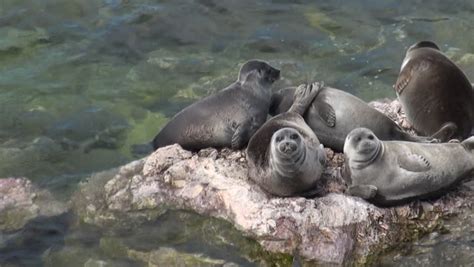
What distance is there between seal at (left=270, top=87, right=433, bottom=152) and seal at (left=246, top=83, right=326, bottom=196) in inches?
10.1

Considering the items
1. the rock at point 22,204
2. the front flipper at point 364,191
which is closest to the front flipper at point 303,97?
the front flipper at point 364,191

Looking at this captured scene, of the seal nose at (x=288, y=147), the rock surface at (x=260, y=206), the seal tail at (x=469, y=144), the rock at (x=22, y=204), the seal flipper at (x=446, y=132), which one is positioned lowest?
the rock at (x=22, y=204)

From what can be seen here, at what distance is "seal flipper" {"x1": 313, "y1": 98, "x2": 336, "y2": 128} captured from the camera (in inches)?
280

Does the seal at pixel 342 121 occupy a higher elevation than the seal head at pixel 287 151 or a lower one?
lower

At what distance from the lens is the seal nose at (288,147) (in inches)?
245

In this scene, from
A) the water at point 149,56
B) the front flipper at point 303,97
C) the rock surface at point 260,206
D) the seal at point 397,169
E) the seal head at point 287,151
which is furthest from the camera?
the water at point 149,56

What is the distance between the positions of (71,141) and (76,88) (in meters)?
1.37

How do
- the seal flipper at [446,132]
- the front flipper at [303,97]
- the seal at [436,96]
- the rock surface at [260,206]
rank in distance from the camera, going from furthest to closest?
the front flipper at [303,97]
the seal at [436,96]
the seal flipper at [446,132]
the rock surface at [260,206]

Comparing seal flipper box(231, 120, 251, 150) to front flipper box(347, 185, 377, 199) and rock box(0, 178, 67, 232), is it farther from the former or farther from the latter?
rock box(0, 178, 67, 232)

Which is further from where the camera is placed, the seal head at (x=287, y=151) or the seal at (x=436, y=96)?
the seal at (x=436, y=96)

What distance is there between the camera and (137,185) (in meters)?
7.07

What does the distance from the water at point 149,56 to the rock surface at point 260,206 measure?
3.19 feet

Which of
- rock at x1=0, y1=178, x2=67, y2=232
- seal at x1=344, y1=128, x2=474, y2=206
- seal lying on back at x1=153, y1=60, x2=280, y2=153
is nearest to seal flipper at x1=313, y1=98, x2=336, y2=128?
seal at x1=344, y1=128, x2=474, y2=206

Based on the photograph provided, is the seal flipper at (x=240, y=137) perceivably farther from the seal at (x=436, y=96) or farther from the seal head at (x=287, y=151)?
the seal at (x=436, y=96)
